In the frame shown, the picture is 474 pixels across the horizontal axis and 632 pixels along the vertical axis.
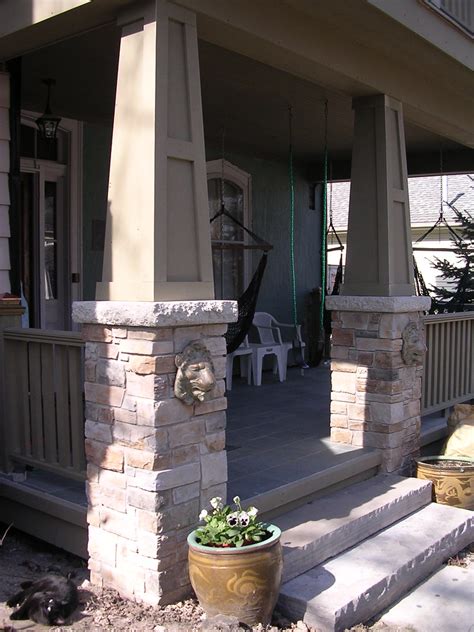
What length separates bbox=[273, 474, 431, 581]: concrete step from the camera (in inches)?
128

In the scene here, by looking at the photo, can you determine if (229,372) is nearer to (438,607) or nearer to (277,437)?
(277,437)

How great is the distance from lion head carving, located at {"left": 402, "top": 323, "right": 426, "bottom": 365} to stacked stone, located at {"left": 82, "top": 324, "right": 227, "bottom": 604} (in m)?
1.66

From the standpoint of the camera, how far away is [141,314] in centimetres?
285

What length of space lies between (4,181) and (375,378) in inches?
97.5

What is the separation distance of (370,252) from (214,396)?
1.83 meters

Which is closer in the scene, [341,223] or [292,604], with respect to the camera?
[292,604]

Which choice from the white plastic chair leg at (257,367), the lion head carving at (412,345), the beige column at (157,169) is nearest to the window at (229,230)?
the white plastic chair leg at (257,367)

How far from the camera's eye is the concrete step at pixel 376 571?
2932 millimetres

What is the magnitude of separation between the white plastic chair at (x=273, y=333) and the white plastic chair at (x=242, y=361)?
281mm

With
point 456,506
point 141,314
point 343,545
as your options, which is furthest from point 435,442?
point 141,314

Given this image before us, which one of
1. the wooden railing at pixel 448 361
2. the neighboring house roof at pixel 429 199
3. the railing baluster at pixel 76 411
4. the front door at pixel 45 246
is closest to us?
the railing baluster at pixel 76 411

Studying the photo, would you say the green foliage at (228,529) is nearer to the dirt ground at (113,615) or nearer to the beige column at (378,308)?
the dirt ground at (113,615)

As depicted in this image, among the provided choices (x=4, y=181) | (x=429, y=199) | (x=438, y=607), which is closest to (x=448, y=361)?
(x=438, y=607)

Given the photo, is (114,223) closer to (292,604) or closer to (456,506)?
(292,604)
